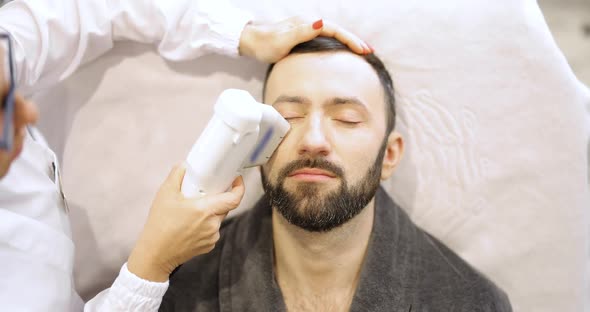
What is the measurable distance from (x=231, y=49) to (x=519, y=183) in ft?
2.61

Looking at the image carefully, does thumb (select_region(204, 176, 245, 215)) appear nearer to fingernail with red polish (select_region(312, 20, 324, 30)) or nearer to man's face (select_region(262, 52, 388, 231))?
man's face (select_region(262, 52, 388, 231))

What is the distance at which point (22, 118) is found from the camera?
0.64 meters

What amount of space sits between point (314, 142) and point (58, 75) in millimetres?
675

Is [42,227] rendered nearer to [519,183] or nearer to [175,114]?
[175,114]

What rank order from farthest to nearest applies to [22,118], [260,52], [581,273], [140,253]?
[581,273] < [260,52] < [140,253] < [22,118]

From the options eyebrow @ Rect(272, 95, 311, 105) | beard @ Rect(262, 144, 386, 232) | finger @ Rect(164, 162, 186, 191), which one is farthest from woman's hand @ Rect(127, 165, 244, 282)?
eyebrow @ Rect(272, 95, 311, 105)

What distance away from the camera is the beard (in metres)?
1.06

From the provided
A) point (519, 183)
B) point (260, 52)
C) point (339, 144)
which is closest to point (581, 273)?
point (519, 183)

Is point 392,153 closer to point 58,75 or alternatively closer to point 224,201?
point 224,201

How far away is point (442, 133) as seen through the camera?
1.36 meters

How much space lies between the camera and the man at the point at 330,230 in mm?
1074

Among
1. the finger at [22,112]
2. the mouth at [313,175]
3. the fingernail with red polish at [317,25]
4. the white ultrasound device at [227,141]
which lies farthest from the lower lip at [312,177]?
the finger at [22,112]

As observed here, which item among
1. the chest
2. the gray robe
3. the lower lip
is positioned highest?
the lower lip

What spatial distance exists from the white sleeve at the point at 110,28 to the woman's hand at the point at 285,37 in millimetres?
39
